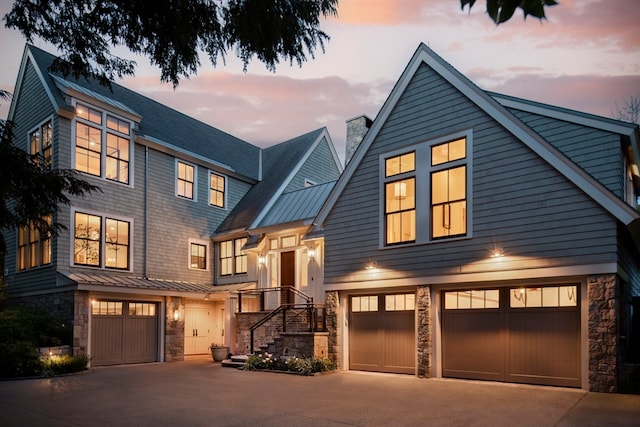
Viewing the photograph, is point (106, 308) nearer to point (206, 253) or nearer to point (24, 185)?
point (206, 253)

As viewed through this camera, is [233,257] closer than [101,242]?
No

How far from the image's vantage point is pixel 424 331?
42.9 ft

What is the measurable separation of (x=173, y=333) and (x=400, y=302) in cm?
948

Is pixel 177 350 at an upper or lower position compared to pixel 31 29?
lower

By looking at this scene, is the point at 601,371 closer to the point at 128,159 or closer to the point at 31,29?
the point at 31,29

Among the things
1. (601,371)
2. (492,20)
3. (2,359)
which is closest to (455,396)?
(601,371)

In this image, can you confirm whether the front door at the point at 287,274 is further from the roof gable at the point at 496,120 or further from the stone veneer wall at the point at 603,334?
the stone veneer wall at the point at 603,334

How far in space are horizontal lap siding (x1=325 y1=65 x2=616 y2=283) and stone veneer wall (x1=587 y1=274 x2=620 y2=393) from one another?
0.58 metres

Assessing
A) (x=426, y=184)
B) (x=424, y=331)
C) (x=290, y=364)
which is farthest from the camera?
(x=290, y=364)

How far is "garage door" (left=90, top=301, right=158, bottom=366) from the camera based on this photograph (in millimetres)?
17188

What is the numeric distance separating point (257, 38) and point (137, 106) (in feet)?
57.9

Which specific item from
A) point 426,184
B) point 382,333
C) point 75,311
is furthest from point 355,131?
point 75,311

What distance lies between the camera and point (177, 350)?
1942 cm

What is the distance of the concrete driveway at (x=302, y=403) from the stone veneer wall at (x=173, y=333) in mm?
5388
